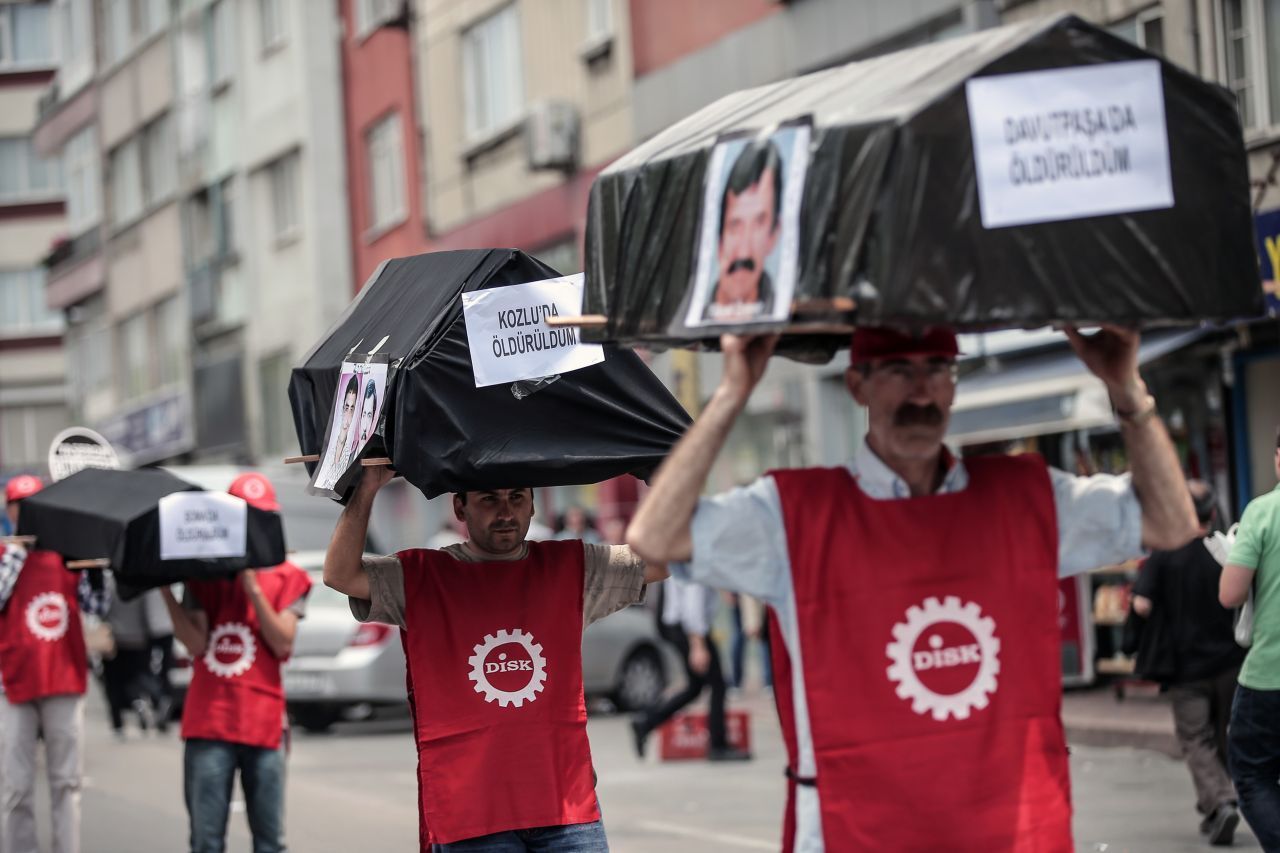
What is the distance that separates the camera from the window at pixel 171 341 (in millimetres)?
42469

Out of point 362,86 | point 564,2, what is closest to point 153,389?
point 362,86

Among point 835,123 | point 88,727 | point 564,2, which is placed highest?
point 564,2

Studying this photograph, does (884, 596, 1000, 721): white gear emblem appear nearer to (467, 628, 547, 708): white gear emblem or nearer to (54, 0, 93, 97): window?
(467, 628, 547, 708): white gear emblem

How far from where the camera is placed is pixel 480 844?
574 centimetres

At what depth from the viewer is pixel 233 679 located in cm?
843

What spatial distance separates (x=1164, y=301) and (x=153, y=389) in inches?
1662

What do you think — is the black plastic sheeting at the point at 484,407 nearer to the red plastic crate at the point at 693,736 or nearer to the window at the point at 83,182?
the red plastic crate at the point at 693,736

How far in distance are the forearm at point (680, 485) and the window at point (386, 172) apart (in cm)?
2831

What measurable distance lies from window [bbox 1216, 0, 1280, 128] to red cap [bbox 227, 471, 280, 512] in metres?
9.62

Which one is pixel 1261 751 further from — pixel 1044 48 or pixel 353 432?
pixel 1044 48

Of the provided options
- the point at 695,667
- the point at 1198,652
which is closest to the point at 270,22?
the point at 695,667

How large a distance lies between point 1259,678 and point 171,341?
37330 millimetres

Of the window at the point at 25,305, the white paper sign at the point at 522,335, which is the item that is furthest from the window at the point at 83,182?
the white paper sign at the point at 522,335

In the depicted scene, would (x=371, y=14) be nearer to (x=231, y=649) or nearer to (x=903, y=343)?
(x=231, y=649)
